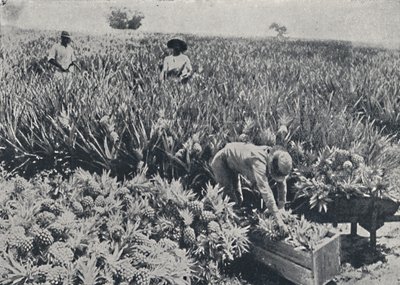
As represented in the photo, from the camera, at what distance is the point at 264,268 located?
12.0 ft

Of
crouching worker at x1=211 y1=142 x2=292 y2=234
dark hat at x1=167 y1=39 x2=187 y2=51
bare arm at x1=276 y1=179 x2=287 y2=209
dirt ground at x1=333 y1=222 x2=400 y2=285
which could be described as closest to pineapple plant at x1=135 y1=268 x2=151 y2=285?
crouching worker at x1=211 y1=142 x2=292 y2=234

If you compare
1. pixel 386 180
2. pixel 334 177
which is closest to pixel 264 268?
pixel 334 177

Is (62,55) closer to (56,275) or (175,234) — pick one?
(175,234)

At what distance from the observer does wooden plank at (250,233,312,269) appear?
3.21m

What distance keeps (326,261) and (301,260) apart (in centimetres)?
20

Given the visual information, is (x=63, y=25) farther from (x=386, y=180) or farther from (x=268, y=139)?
(x=386, y=180)

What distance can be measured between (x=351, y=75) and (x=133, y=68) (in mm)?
3264

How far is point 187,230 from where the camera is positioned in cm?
325

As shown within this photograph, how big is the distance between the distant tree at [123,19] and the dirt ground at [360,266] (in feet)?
14.4

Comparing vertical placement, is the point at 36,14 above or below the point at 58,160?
above

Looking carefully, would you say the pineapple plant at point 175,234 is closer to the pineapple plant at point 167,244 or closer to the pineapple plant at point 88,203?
the pineapple plant at point 167,244

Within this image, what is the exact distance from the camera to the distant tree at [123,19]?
703cm

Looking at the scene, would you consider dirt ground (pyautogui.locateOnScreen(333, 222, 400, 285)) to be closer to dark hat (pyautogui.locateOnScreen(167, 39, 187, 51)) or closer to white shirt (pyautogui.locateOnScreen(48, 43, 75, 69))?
dark hat (pyautogui.locateOnScreen(167, 39, 187, 51))

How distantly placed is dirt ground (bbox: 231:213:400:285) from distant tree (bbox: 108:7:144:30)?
4.40m
